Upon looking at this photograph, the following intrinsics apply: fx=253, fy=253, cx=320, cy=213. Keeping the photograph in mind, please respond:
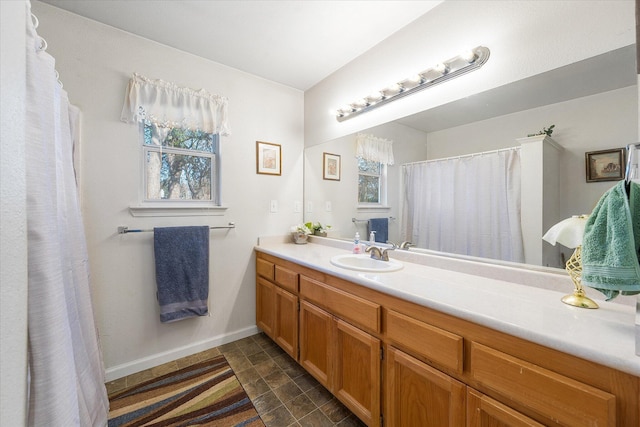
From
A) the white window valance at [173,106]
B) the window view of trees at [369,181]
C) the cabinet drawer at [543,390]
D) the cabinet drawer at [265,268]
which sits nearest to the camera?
the cabinet drawer at [543,390]

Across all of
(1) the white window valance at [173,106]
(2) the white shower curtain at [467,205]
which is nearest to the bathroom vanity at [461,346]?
(2) the white shower curtain at [467,205]

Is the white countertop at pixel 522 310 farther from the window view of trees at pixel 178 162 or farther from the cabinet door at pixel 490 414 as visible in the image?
the window view of trees at pixel 178 162

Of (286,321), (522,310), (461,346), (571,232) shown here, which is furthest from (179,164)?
(571,232)

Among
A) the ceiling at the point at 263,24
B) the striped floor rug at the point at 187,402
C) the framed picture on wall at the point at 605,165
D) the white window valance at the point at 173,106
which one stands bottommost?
the striped floor rug at the point at 187,402

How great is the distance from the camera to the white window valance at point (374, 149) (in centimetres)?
189

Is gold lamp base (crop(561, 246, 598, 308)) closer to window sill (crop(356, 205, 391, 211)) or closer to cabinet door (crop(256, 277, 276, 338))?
window sill (crop(356, 205, 391, 211))

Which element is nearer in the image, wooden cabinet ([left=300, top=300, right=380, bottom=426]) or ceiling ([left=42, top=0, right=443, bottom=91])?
wooden cabinet ([left=300, top=300, right=380, bottom=426])

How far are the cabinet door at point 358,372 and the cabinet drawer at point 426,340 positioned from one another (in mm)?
143

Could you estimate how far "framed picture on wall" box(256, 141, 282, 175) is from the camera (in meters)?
2.37

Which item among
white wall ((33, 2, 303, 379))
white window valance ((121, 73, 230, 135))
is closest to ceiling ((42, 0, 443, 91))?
white wall ((33, 2, 303, 379))

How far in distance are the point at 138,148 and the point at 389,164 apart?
1.85 m

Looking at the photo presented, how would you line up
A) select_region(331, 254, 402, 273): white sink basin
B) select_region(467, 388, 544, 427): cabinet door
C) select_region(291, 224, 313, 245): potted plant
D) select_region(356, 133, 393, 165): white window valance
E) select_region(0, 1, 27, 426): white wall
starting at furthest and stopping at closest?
select_region(291, 224, 313, 245): potted plant → select_region(356, 133, 393, 165): white window valance → select_region(331, 254, 402, 273): white sink basin → select_region(467, 388, 544, 427): cabinet door → select_region(0, 1, 27, 426): white wall

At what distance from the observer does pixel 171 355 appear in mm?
1981

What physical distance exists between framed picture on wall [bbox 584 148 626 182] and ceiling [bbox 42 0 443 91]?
1230 mm
